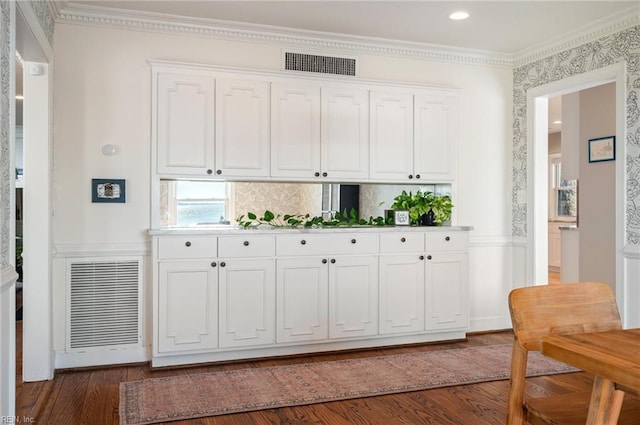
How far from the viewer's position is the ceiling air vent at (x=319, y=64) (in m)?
4.05

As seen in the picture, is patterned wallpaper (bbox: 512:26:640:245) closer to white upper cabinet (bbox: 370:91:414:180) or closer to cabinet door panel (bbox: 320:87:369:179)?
white upper cabinet (bbox: 370:91:414:180)

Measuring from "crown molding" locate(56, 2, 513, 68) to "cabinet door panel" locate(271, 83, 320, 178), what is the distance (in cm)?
40

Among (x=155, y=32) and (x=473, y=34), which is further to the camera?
(x=473, y=34)

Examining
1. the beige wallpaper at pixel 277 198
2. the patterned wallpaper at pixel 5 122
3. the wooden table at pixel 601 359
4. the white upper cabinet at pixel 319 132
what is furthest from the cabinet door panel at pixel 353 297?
the wooden table at pixel 601 359

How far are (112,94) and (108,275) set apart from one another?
50.8 inches

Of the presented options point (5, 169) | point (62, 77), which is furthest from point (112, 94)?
point (5, 169)

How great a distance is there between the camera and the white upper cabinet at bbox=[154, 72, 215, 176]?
3670 millimetres

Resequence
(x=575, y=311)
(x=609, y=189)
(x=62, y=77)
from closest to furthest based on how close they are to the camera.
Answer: (x=575, y=311), (x=62, y=77), (x=609, y=189)

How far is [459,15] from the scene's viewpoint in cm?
368

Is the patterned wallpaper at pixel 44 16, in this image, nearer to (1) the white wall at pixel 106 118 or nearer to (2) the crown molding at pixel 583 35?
(1) the white wall at pixel 106 118

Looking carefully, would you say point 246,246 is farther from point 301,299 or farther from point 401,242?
point 401,242

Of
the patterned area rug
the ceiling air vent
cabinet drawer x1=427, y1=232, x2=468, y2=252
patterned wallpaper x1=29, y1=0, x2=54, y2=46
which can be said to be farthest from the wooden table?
the ceiling air vent

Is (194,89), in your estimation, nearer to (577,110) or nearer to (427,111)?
(427,111)

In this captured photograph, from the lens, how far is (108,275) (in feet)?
11.9
